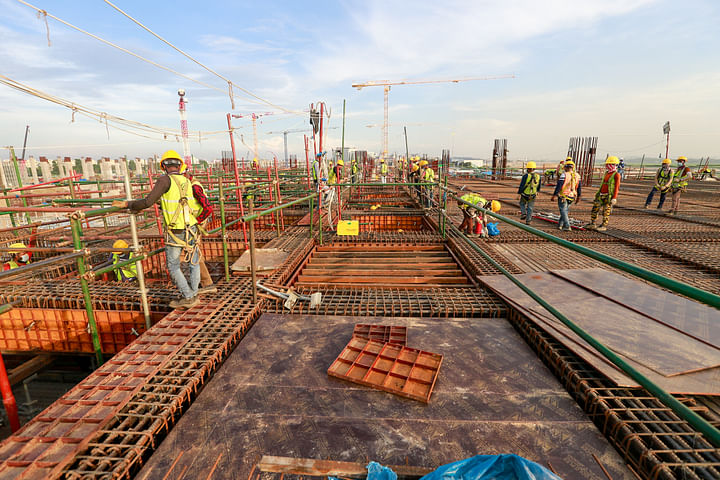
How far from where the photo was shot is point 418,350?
2.97m

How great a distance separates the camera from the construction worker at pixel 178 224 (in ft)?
12.4

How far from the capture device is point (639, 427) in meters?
2.09

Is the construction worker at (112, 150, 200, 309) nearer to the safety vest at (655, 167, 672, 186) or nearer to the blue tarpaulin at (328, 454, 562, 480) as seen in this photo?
the blue tarpaulin at (328, 454, 562, 480)

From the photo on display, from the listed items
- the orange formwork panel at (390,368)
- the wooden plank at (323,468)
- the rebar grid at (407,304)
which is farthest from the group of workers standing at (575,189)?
the wooden plank at (323,468)

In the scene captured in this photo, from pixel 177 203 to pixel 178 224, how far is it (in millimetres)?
256

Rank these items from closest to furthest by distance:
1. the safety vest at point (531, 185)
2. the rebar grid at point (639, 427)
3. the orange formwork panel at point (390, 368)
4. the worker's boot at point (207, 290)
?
the rebar grid at point (639, 427) → the orange formwork panel at point (390, 368) → the worker's boot at point (207, 290) → the safety vest at point (531, 185)

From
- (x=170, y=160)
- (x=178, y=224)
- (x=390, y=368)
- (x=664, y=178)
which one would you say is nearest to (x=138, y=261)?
(x=178, y=224)

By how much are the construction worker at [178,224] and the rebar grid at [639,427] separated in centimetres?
408

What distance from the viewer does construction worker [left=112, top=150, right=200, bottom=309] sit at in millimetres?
3787

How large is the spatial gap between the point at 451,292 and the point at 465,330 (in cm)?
99

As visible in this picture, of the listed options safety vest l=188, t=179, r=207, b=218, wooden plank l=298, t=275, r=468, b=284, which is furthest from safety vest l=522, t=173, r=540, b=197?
safety vest l=188, t=179, r=207, b=218

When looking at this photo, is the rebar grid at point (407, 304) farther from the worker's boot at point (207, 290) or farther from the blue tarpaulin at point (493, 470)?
the blue tarpaulin at point (493, 470)

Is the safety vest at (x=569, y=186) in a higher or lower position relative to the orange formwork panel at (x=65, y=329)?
higher

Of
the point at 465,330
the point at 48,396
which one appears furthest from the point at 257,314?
the point at 48,396
